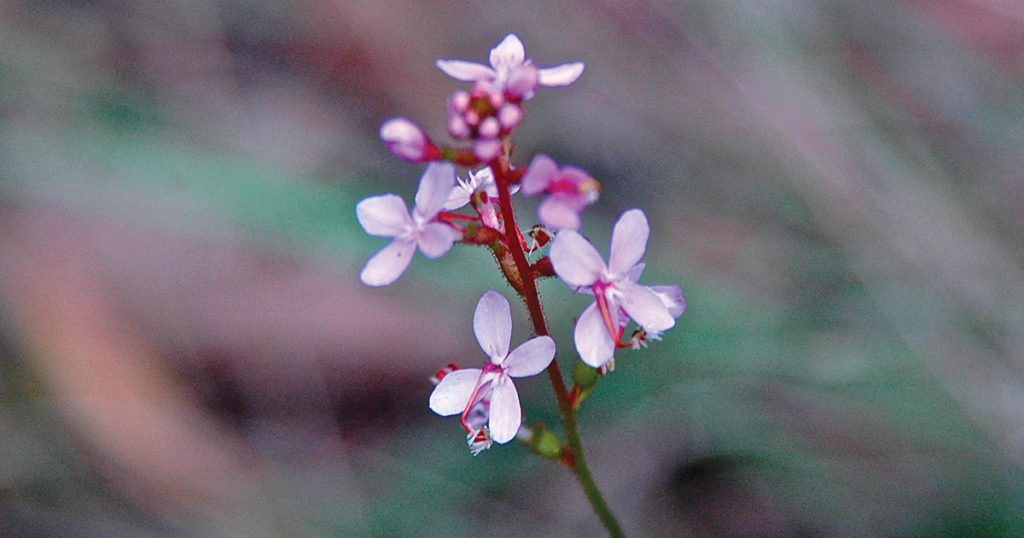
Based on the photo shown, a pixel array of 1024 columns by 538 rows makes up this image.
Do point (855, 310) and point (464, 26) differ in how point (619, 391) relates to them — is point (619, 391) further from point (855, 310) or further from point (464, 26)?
point (464, 26)

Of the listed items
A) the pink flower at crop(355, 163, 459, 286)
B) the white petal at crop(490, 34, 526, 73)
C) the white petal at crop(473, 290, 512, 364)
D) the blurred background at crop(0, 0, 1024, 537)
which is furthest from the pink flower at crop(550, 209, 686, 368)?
the blurred background at crop(0, 0, 1024, 537)

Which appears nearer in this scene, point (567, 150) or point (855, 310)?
point (855, 310)

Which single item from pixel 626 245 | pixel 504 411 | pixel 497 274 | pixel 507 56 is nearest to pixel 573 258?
pixel 626 245

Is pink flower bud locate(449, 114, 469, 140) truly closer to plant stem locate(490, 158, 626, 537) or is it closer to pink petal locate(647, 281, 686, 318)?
plant stem locate(490, 158, 626, 537)

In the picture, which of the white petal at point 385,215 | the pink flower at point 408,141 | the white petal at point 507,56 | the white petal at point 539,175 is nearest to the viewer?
the white petal at point 539,175

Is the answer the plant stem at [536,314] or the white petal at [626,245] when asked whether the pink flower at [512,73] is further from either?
the white petal at [626,245]

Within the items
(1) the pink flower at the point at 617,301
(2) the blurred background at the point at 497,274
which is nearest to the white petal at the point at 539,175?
(1) the pink flower at the point at 617,301

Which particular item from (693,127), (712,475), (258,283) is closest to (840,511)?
(712,475)
